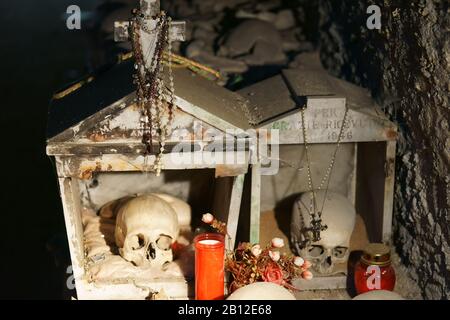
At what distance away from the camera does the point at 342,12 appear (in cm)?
737

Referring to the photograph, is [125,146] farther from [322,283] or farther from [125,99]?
[322,283]

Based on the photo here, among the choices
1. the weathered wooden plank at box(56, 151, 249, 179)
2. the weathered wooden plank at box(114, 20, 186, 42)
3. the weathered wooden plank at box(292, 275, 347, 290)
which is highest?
the weathered wooden plank at box(114, 20, 186, 42)

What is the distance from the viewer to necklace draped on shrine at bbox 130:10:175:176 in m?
4.47

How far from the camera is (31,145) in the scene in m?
9.34

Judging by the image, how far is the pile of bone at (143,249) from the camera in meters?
5.02

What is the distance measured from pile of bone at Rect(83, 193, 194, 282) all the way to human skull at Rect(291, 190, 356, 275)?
2.57ft

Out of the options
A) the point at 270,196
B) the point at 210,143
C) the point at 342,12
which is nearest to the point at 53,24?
the point at 342,12

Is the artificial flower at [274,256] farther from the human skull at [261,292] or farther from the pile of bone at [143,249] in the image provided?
the pile of bone at [143,249]

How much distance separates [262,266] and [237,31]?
4281mm

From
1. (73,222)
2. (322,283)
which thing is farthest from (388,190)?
(73,222)

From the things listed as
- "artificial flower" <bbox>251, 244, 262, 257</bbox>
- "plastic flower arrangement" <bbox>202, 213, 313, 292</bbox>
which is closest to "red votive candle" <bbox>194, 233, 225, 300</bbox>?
"plastic flower arrangement" <bbox>202, 213, 313, 292</bbox>

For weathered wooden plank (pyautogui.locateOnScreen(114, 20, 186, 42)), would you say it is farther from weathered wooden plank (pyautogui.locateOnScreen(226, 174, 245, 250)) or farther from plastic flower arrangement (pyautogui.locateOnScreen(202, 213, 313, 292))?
plastic flower arrangement (pyautogui.locateOnScreen(202, 213, 313, 292))

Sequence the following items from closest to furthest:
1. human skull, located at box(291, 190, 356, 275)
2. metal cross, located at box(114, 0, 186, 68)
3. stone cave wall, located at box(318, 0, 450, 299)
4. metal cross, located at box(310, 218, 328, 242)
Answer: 1. metal cross, located at box(114, 0, 186, 68)
2. stone cave wall, located at box(318, 0, 450, 299)
3. metal cross, located at box(310, 218, 328, 242)
4. human skull, located at box(291, 190, 356, 275)

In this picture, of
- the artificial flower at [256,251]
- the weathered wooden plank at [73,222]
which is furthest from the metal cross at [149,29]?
the artificial flower at [256,251]
